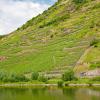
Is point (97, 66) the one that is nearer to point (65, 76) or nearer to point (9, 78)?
point (65, 76)

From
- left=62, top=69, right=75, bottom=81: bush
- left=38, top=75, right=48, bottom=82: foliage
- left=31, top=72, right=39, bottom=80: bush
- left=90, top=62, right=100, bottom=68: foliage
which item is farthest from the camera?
left=31, top=72, right=39, bottom=80: bush

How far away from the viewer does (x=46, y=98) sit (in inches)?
4370

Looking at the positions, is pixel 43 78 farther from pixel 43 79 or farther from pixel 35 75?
pixel 35 75

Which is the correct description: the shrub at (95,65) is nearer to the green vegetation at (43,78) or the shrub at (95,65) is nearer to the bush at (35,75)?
the green vegetation at (43,78)

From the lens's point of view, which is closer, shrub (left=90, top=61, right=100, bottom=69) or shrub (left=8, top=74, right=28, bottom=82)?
A: shrub (left=90, top=61, right=100, bottom=69)

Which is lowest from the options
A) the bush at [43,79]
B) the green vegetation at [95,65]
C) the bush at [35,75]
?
the bush at [43,79]

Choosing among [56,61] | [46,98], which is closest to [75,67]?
[56,61]

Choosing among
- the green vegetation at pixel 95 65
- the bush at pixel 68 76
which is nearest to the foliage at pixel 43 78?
the bush at pixel 68 76

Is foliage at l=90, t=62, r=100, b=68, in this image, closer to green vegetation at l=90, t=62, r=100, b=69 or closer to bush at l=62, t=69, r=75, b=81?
green vegetation at l=90, t=62, r=100, b=69

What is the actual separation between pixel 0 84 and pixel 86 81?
167ft

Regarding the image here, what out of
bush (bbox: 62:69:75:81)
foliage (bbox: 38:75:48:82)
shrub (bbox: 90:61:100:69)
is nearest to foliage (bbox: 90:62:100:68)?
shrub (bbox: 90:61:100:69)

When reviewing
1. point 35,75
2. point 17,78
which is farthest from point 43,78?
point 17,78

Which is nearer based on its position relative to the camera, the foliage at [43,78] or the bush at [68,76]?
the bush at [68,76]

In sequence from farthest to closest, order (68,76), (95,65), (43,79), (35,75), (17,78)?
(17,78) < (35,75) < (95,65) < (43,79) < (68,76)
